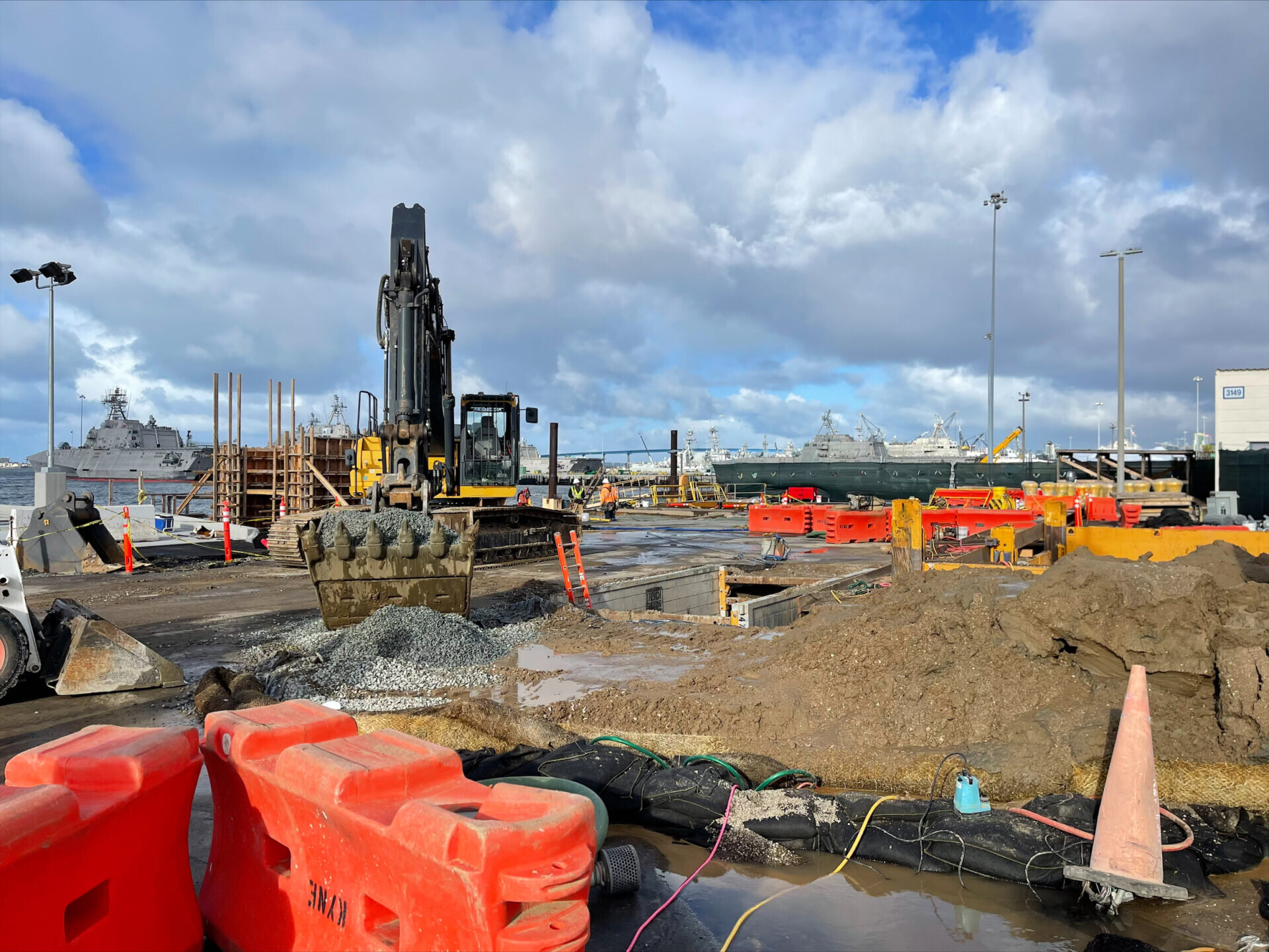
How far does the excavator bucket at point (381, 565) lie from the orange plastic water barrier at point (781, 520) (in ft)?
59.3

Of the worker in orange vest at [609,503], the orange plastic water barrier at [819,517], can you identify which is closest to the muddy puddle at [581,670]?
the orange plastic water barrier at [819,517]

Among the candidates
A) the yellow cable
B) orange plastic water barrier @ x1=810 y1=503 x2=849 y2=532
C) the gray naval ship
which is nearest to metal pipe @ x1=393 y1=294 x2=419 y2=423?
the yellow cable

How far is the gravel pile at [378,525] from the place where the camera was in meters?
9.13

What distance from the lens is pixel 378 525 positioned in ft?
30.2

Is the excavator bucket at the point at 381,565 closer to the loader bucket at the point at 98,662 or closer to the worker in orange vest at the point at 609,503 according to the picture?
the loader bucket at the point at 98,662

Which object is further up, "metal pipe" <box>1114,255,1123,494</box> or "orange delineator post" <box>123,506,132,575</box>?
"metal pipe" <box>1114,255,1123,494</box>

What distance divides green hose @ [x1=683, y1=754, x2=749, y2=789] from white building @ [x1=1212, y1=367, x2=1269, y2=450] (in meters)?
39.6

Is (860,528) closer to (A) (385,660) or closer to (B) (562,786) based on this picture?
(A) (385,660)

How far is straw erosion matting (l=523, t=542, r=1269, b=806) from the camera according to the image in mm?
5305

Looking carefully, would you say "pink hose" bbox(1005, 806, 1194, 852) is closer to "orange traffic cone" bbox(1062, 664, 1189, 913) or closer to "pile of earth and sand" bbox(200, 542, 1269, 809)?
"orange traffic cone" bbox(1062, 664, 1189, 913)

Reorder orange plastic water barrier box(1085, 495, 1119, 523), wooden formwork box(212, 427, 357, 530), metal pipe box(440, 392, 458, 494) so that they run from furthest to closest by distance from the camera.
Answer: wooden formwork box(212, 427, 357, 530)
orange plastic water barrier box(1085, 495, 1119, 523)
metal pipe box(440, 392, 458, 494)

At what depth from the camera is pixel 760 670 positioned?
752 centimetres

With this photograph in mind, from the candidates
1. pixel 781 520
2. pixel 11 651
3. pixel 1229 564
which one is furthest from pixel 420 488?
pixel 781 520

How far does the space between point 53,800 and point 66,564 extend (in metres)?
16.6
